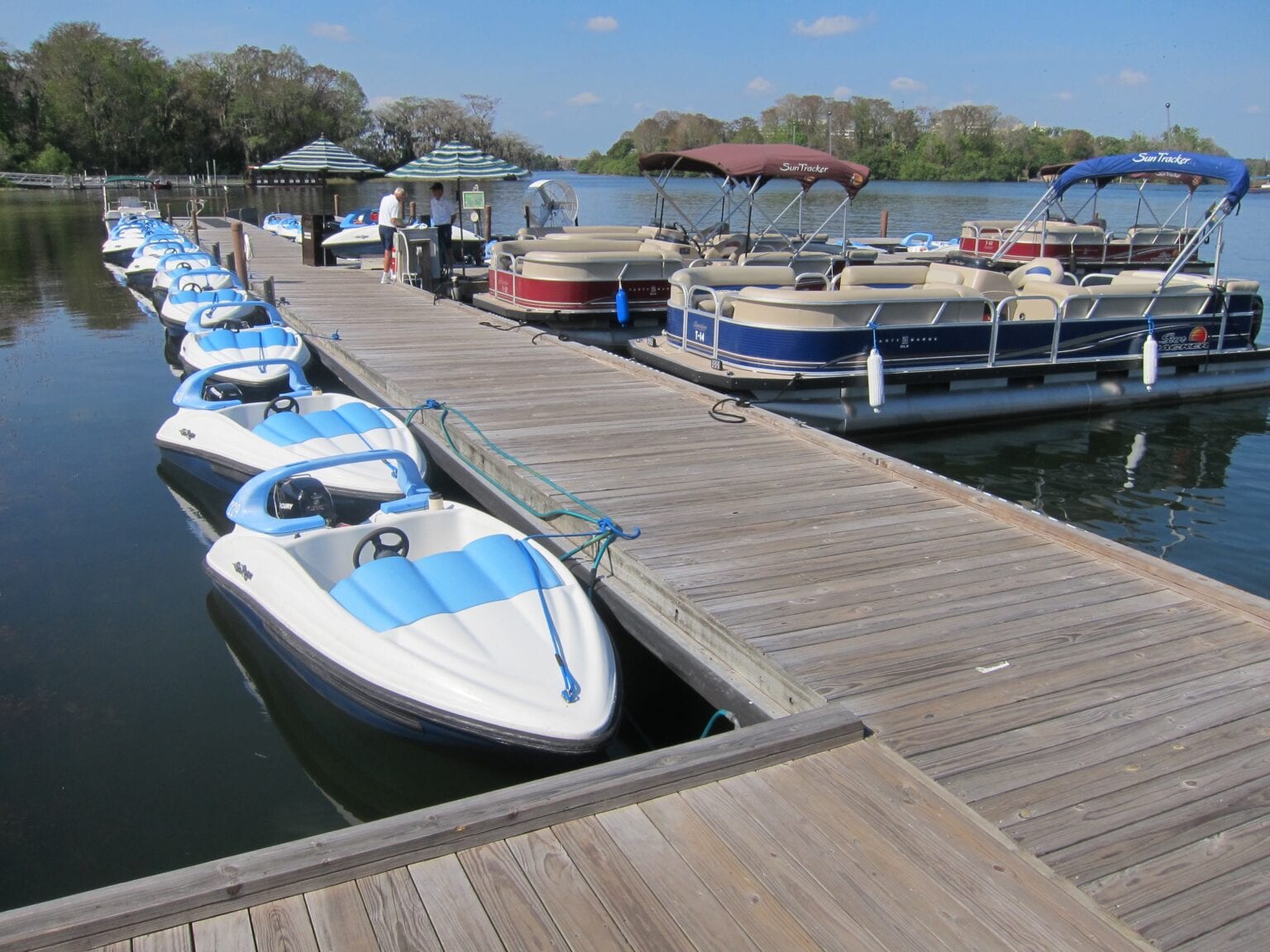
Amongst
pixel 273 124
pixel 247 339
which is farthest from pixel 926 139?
pixel 247 339

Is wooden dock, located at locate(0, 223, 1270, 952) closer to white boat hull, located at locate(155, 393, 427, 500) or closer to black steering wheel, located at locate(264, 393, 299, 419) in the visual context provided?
→ white boat hull, located at locate(155, 393, 427, 500)

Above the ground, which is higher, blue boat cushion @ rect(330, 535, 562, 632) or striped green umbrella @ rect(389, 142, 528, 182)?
striped green umbrella @ rect(389, 142, 528, 182)

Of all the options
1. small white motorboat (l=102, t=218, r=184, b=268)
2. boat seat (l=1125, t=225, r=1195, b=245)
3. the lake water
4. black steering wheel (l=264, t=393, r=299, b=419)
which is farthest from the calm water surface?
boat seat (l=1125, t=225, r=1195, b=245)

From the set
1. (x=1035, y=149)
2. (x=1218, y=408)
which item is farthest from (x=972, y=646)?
(x=1035, y=149)

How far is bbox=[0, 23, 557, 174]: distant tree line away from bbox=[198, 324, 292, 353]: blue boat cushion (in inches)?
2548

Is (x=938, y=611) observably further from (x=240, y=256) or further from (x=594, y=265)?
(x=240, y=256)

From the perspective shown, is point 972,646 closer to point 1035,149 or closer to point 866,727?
point 866,727

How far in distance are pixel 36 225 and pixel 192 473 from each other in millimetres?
31366

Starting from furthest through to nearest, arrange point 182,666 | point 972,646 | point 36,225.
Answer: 1. point 36,225
2. point 182,666
3. point 972,646

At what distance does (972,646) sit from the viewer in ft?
12.6

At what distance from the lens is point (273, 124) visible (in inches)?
3191

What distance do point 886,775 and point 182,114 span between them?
88412 millimetres

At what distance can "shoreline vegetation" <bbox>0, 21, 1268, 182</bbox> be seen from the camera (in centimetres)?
7000

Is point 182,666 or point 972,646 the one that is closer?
point 972,646
